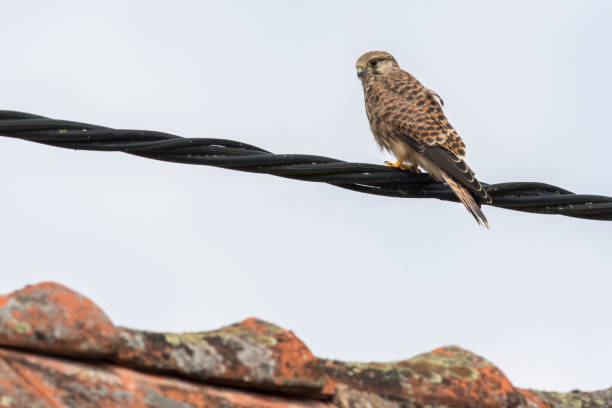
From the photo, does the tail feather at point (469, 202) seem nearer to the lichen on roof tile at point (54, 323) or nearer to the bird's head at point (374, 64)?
the bird's head at point (374, 64)

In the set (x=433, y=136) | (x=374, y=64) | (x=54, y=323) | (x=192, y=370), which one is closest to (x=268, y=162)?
(x=192, y=370)

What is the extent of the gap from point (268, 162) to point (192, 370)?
1.40 metres

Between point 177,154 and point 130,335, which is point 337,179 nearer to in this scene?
point 177,154

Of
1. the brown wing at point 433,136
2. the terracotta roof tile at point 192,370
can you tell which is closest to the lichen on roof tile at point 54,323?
the terracotta roof tile at point 192,370

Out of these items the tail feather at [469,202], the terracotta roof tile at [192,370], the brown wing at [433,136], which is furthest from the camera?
the brown wing at [433,136]

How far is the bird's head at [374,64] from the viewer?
7.26 metres

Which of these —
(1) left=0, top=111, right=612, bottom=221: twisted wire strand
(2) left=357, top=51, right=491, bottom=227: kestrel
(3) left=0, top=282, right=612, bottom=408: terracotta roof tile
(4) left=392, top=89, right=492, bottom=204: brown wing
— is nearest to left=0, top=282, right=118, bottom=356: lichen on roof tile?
(3) left=0, top=282, right=612, bottom=408: terracotta roof tile

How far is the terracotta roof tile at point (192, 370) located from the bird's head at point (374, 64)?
13.5ft

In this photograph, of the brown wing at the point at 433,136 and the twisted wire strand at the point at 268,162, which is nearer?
the twisted wire strand at the point at 268,162

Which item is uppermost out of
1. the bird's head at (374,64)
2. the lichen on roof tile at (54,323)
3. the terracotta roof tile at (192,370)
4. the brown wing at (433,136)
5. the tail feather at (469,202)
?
the bird's head at (374,64)

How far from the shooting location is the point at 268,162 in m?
3.99

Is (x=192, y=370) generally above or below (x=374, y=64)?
below

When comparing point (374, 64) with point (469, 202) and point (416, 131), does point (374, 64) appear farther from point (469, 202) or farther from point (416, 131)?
point (469, 202)

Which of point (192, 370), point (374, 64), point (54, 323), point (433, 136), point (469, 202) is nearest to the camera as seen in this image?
point (54, 323)
